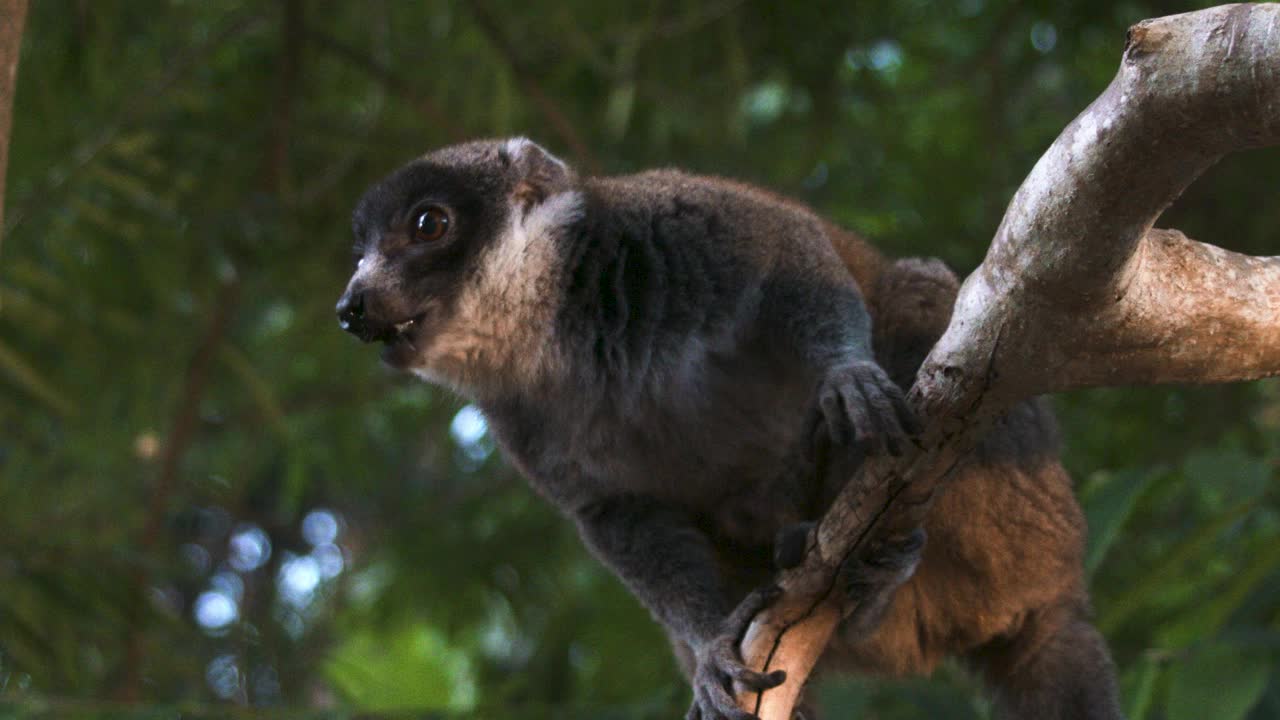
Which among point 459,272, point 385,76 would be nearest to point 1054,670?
point 459,272

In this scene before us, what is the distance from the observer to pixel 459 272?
3855 millimetres

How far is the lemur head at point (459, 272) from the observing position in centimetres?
377

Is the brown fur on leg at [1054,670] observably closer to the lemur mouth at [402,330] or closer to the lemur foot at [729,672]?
the lemur foot at [729,672]

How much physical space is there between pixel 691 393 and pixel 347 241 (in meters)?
3.31

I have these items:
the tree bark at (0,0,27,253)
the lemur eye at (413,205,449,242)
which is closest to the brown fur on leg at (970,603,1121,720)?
the lemur eye at (413,205,449,242)

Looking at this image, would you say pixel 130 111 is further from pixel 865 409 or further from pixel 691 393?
pixel 865 409

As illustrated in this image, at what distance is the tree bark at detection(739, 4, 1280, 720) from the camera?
2.43 metres

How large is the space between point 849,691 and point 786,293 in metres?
1.55

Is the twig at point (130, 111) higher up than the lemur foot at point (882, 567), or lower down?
higher up

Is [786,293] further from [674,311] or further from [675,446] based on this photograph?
[675,446]

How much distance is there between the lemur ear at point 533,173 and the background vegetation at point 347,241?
1.36m

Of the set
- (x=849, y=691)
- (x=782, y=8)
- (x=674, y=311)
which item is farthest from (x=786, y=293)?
(x=782, y=8)

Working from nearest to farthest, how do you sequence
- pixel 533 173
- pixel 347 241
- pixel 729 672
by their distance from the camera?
pixel 729 672 < pixel 533 173 < pixel 347 241

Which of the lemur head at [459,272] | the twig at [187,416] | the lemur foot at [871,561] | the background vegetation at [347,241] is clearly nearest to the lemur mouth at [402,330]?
the lemur head at [459,272]
